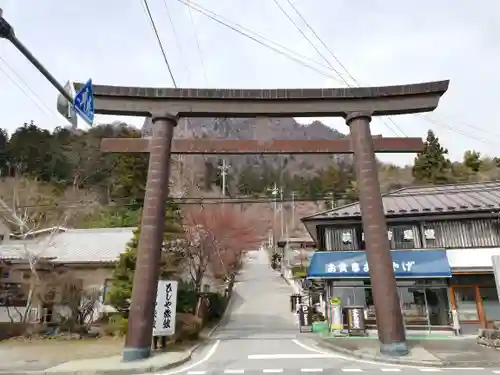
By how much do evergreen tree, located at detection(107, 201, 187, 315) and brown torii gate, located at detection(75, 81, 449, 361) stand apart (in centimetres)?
524

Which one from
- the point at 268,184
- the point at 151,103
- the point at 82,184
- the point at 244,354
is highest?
the point at 268,184

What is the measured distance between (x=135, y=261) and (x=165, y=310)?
3998 mm

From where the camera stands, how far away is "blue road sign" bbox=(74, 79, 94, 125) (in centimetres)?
579

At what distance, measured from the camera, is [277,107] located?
13.1 m

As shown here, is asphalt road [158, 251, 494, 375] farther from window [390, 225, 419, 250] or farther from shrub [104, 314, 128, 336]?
window [390, 225, 419, 250]

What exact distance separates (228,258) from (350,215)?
66.1 feet

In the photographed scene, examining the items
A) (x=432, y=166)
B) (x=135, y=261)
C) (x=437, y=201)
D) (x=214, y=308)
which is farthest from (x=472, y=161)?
(x=135, y=261)

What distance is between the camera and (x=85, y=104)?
605 cm

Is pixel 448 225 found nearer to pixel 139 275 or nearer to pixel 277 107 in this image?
pixel 277 107

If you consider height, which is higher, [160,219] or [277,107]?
[277,107]

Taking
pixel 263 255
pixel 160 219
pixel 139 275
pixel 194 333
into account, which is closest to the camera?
pixel 139 275

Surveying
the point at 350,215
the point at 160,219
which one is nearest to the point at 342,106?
the point at 350,215

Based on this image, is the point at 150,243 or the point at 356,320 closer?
the point at 150,243

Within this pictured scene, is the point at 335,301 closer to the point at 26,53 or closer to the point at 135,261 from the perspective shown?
the point at 135,261
